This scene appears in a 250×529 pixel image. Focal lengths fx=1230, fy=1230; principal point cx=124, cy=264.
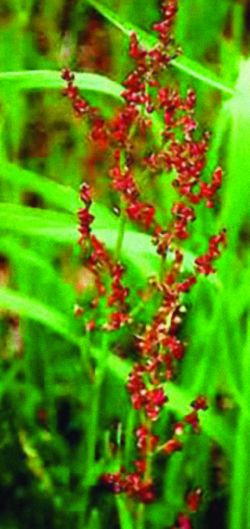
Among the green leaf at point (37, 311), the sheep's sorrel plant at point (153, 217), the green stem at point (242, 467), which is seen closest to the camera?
the sheep's sorrel plant at point (153, 217)

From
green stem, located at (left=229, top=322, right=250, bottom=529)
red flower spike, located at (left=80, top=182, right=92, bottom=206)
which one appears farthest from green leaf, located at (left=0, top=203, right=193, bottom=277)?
red flower spike, located at (left=80, top=182, right=92, bottom=206)

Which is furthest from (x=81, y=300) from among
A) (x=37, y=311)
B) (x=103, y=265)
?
(x=103, y=265)

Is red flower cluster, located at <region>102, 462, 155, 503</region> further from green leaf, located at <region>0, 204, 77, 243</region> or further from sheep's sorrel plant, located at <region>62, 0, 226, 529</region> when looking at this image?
green leaf, located at <region>0, 204, 77, 243</region>

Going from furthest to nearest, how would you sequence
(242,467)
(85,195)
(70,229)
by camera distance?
(70,229) < (242,467) < (85,195)

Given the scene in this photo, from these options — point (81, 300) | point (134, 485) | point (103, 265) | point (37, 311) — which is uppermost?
point (81, 300)

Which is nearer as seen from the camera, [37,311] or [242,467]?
[242,467]

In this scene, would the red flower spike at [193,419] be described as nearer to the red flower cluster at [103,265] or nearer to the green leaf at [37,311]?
the red flower cluster at [103,265]

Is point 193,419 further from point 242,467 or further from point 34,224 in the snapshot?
point 34,224

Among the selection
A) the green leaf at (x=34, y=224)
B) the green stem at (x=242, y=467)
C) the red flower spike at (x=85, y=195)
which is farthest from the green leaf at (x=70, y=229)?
the red flower spike at (x=85, y=195)

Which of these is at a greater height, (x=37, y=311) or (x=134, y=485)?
(x=37, y=311)

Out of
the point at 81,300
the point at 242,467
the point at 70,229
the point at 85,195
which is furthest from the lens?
the point at 81,300
